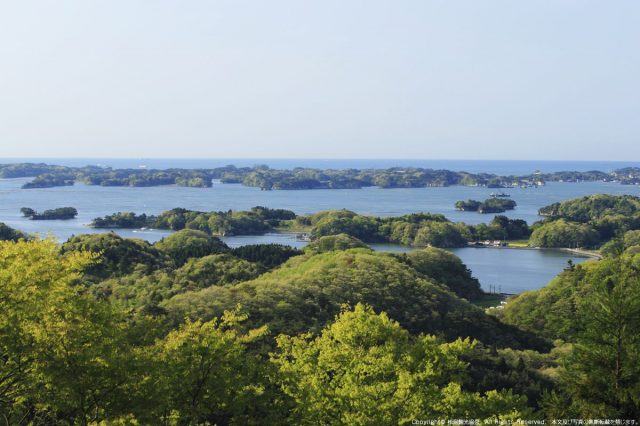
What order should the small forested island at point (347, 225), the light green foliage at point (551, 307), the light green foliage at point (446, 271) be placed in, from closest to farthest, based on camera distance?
the light green foliage at point (551, 307)
the light green foliage at point (446, 271)
the small forested island at point (347, 225)

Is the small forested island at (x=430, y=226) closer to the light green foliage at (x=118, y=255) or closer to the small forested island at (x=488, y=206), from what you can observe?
the small forested island at (x=488, y=206)

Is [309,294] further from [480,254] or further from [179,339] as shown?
[480,254]

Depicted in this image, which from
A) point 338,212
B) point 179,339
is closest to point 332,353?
point 179,339

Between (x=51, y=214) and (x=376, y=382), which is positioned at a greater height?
(x=376, y=382)

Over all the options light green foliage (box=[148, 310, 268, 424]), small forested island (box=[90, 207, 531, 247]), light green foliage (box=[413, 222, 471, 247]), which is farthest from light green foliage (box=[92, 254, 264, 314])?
small forested island (box=[90, 207, 531, 247])

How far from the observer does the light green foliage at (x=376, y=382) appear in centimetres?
1434

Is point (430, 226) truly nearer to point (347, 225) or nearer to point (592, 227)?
point (347, 225)

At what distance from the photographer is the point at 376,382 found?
1569cm

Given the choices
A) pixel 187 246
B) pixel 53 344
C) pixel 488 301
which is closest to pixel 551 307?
pixel 488 301

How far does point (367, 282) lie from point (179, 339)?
28371mm

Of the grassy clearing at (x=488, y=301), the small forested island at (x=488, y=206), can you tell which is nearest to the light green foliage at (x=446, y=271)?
the grassy clearing at (x=488, y=301)

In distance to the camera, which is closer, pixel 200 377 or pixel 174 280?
pixel 200 377

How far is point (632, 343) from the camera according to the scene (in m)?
18.8

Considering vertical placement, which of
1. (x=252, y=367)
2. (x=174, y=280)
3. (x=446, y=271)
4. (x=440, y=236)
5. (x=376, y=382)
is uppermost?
(x=252, y=367)
